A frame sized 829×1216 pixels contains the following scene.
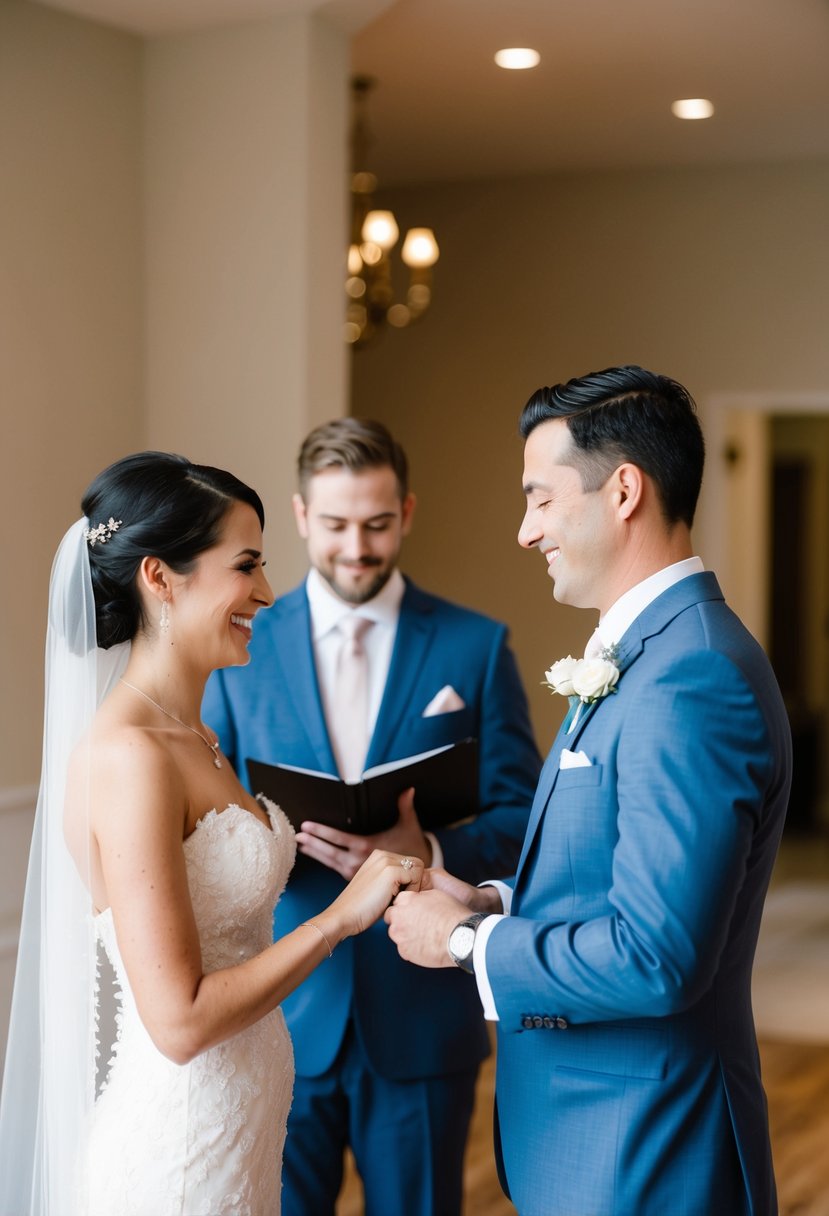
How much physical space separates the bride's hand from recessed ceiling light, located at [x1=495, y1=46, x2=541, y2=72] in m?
3.86

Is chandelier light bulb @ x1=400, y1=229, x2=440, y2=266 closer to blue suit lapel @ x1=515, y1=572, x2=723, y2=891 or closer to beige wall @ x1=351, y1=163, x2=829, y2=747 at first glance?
beige wall @ x1=351, y1=163, x2=829, y2=747

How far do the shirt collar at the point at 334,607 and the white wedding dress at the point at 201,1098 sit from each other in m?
0.81

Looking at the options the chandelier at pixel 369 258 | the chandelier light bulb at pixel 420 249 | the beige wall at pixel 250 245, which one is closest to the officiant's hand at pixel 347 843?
the beige wall at pixel 250 245

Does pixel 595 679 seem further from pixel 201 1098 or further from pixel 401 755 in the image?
pixel 401 755

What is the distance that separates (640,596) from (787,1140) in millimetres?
3196

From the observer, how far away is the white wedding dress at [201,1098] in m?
1.88

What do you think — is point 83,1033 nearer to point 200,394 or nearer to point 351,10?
point 200,394

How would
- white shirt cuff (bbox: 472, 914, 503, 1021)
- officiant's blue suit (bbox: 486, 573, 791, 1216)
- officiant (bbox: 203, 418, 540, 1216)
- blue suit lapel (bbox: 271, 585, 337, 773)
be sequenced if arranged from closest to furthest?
officiant's blue suit (bbox: 486, 573, 791, 1216) → white shirt cuff (bbox: 472, 914, 503, 1021) → officiant (bbox: 203, 418, 540, 1216) → blue suit lapel (bbox: 271, 585, 337, 773)

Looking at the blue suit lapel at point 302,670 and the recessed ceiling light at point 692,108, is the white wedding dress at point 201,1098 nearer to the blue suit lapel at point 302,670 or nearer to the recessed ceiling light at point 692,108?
the blue suit lapel at point 302,670

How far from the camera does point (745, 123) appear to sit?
19.6ft

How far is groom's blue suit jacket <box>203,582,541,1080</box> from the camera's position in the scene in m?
2.53

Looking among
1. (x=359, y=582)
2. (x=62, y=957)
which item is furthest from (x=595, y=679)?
Result: (x=359, y=582)

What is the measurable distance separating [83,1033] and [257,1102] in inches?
10.8

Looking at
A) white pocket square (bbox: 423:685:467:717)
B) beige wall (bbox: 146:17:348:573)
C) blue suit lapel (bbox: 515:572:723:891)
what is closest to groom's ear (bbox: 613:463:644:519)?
blue suit lapel (bbox: 515:572:723:891)
